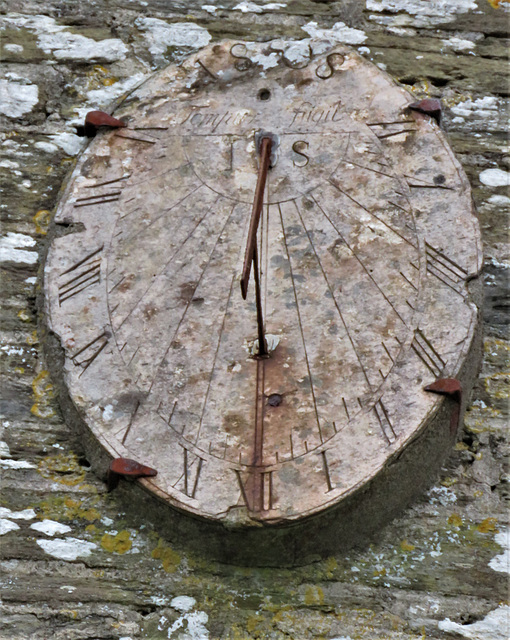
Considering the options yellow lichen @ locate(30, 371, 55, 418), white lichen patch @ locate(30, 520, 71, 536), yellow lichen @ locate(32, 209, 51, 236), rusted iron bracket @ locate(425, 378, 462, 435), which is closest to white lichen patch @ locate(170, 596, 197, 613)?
white lichen patch @ locate(30, 520, 71, 536)

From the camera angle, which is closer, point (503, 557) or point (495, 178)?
point (503, 557)

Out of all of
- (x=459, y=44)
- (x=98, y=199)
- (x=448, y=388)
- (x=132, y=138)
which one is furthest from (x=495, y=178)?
(x=98, y=199)

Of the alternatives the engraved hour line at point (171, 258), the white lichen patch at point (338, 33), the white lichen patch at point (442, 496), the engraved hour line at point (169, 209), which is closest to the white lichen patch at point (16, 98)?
the engraved hour line at point (169, 209)

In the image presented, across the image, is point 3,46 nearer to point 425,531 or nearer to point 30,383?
point 30,383

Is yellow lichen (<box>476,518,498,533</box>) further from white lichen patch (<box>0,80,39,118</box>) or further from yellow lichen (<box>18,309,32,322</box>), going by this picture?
white lichen patch (<box>0,80,39,118</box>)

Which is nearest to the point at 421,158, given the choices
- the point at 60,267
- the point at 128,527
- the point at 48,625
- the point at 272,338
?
the point at 272,338

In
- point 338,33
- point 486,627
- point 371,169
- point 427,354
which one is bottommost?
point 486,627

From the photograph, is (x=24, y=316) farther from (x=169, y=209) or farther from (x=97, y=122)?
(x=97, y=122)
